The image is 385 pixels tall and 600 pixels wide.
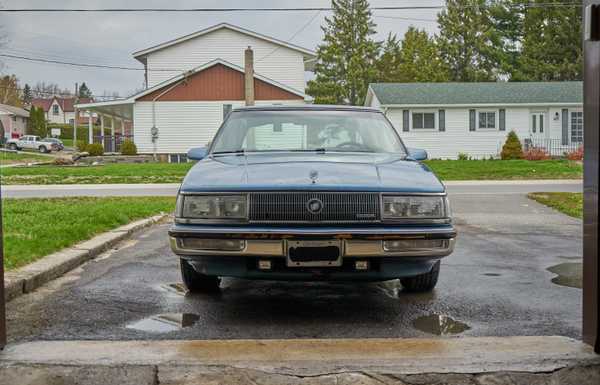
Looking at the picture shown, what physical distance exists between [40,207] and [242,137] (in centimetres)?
698

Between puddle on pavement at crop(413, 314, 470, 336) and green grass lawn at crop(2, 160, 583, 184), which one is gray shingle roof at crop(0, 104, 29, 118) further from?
puddle on pavement at crop(413, 314, 470, 336)

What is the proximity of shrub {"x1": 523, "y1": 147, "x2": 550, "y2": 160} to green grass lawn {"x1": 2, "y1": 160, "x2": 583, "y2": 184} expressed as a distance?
421 centimetres

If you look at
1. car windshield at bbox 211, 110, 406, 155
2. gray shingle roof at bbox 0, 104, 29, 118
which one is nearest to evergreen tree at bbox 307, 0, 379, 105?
gray shingle roof at bbox 0, 104, 29, 118


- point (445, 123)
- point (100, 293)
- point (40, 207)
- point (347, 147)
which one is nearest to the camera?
point (100, 293)

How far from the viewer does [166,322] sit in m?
4.89

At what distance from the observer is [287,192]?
4.80 meters

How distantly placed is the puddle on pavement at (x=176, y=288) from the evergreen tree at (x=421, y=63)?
52.1m

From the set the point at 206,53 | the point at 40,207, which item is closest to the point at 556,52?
the point at 206,53

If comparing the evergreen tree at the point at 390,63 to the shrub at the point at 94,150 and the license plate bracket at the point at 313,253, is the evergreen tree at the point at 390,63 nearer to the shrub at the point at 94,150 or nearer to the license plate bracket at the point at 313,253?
the shrub at the point at 94,150

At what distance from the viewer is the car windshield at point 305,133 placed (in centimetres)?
628

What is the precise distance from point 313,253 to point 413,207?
75cm

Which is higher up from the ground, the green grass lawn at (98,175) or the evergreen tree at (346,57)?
the evergreen tree at (346,57)

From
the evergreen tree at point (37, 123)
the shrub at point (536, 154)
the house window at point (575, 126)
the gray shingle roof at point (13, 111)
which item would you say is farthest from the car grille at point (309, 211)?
the evergreen tree at point (37, 123)

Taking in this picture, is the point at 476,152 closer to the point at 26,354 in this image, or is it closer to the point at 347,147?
the point at 347,147
